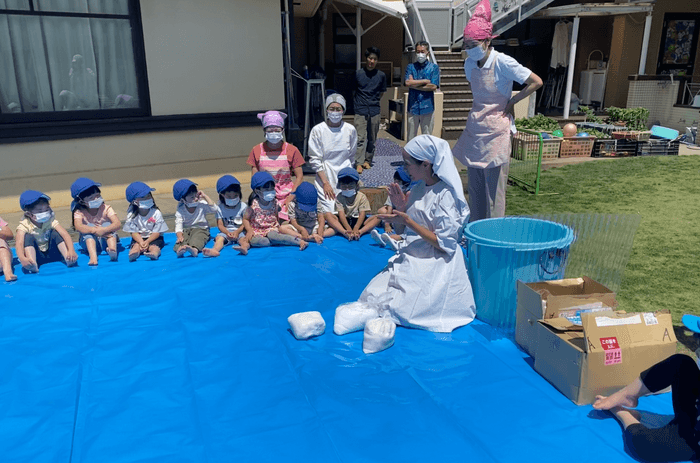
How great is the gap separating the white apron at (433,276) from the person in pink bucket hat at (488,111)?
132 cm

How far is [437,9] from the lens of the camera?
13.4 metres

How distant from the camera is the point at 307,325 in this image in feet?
12.9

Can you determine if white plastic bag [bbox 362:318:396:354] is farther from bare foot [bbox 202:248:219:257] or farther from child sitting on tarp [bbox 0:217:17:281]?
child sitting on tarp [bbox 0:217:17:281]

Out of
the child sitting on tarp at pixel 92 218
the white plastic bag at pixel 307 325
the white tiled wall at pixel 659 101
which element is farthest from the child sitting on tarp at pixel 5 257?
the white tiled wall at pixel 659 101

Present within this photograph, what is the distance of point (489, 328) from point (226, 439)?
2112mm

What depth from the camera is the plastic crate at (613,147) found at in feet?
33.8

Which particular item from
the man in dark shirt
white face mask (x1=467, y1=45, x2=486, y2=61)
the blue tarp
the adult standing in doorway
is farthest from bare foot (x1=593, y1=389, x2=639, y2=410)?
the adult standing in doorway

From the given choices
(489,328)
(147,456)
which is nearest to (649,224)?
(489,328)

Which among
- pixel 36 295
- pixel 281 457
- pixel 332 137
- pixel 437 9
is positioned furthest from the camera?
pixel 437 9

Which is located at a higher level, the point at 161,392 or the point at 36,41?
the point at 36,41

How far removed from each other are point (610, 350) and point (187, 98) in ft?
21.8

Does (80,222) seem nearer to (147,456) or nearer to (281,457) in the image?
(147,456)

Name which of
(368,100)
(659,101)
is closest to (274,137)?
(368,100)

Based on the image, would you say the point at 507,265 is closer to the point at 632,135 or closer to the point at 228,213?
the point at 228,213
